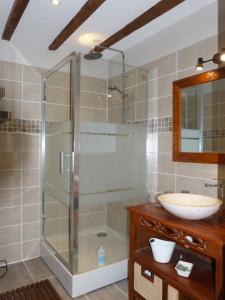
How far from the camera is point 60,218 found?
7.59 ft

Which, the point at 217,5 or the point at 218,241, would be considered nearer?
the point at 218,241

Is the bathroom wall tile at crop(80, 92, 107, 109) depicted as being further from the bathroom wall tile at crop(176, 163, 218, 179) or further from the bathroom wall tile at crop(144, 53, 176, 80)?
the bathroom wall tile at crop(176, 163, 218, 179)

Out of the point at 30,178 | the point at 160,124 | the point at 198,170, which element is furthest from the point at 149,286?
the point at 30,178

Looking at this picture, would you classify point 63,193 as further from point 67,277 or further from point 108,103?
point 108,103

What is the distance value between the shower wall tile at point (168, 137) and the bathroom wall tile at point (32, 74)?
1.15m

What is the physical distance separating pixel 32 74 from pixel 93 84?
2.24ft

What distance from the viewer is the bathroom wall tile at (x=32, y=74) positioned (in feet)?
8.14

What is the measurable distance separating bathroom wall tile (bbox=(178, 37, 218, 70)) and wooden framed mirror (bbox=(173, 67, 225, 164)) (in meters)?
0.14

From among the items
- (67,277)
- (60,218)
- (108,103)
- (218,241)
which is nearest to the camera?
(218,241)

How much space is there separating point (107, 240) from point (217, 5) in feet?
7.74

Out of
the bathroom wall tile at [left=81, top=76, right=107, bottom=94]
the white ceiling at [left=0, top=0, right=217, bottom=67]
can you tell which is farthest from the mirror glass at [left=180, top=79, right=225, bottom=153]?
the bathroom wall tile at [left=81, top=76, right=107, bottom=94]

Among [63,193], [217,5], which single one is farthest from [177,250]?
[217,5]

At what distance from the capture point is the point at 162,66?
2.23m

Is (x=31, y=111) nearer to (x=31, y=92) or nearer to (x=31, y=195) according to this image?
(x=31, y=92)
